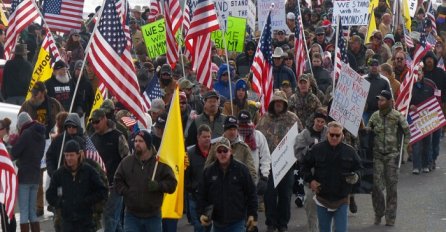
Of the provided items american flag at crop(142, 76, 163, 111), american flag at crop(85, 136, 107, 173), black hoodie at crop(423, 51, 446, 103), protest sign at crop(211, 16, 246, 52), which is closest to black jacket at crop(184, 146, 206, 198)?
american flag at crop(85, 136, 107, 173)

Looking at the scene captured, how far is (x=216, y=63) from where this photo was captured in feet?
83.9

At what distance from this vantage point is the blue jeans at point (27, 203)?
1675 centimetres

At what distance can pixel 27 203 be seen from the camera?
16797mm

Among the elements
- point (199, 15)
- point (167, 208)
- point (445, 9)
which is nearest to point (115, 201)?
point (167, 208)

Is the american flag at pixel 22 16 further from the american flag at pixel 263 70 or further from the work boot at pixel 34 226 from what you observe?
the work boot at pixel 34 226

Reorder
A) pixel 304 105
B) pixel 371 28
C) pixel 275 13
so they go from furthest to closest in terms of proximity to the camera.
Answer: pixel 371 28
pixel 275 13
pixel 304 105

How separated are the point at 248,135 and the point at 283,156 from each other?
2.97 ft

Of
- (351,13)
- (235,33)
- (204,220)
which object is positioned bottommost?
(204,220)

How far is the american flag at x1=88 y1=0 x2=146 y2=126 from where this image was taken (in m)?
16.2

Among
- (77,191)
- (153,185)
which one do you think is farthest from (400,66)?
(77,191)

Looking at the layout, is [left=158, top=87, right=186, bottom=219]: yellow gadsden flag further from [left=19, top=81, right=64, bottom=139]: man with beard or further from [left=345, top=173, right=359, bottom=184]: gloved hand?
[left=19, top=81, right=64, bottom=139]: man with beard

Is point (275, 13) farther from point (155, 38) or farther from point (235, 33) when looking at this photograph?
point (155, 38)

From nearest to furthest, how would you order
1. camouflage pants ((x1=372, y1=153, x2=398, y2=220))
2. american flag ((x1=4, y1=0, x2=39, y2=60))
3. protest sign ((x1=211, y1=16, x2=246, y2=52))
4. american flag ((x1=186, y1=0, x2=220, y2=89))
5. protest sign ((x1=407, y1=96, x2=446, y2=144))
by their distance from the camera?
camouflage pants ((x1=372, y1=153, x2=398, y2=220)), american flag ((x1=186, y1=0, x2=220, y2=89)), protest sign ((x1=407, y1=96, x2=446, y2=144)), american flag ((x1=4, y1=0, x2=39, y2=60)), protest sign ((x1=211, y1=16, x2=246, y2=52))

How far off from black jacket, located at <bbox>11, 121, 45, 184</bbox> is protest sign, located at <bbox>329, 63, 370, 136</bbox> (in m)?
3.57
